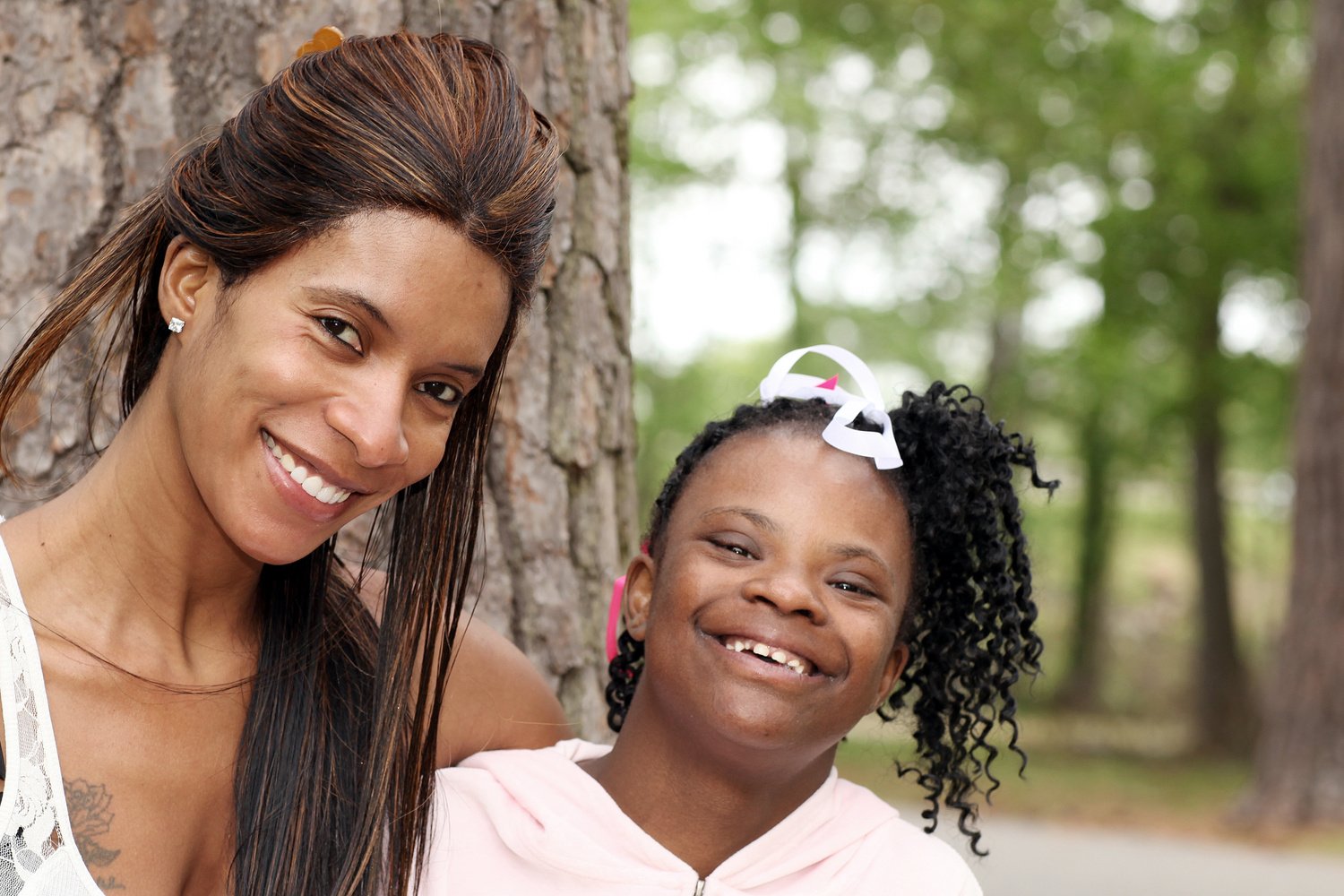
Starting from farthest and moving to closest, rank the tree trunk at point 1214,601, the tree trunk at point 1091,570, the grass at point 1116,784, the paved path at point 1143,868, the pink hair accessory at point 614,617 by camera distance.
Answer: the tree trunk at point 1091,570 → the tree trunk at point 1214,601 → the grass at point 1116,784 → the paved path at point 1143,868 → the pink hair accessory at point 614,617

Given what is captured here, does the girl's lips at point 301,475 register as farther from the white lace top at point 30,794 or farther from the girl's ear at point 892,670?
the girl's ear at point 892,670

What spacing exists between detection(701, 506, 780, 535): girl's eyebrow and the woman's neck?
82cm

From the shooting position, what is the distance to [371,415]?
6.52 ft

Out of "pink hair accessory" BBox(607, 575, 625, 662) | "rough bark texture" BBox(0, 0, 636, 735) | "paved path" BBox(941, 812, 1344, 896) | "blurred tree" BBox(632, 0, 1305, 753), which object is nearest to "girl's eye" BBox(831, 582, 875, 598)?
"pink hair accessory" BBox(607, 575, 625, 662)

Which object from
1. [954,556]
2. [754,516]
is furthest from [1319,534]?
[754,516]

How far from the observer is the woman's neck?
2.16 meters

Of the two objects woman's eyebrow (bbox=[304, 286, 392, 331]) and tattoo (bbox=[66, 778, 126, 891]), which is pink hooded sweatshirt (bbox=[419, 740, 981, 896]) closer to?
tattoo (bbox=[66, 778, 126, 891])

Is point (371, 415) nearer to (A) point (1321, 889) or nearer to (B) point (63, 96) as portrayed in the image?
(B) point (63, 96)

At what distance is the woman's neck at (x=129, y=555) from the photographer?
216cm

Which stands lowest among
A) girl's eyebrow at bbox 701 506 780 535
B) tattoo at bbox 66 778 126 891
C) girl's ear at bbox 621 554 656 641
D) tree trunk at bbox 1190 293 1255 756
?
tattoo at bbox 66 778 126 891

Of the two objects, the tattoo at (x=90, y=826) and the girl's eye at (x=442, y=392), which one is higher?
the girl's eye at (x=442, y=392)

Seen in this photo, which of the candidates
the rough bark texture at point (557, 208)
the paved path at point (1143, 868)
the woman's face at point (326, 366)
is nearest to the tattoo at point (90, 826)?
the woman's face at point (326, 366)

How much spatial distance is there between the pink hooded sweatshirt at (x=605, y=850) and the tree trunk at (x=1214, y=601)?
13090 millimetres

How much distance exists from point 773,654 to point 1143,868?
6.20 m
